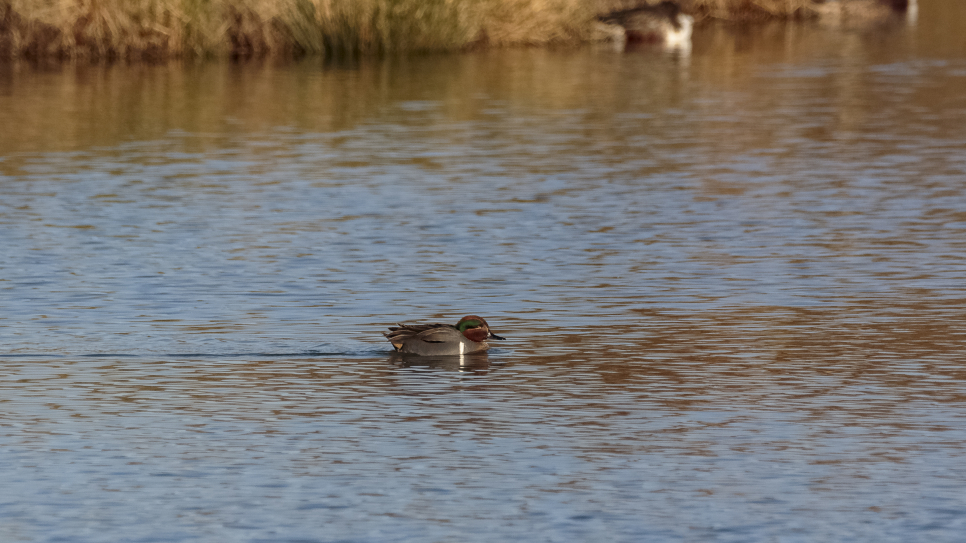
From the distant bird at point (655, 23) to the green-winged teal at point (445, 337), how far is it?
91.7ft

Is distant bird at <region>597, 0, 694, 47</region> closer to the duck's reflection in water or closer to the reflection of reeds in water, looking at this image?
the reflection of reeds in water

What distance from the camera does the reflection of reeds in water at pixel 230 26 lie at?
3231 cm

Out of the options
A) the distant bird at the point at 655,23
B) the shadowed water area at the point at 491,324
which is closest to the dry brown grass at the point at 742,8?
the distant bird at the point at 655,23

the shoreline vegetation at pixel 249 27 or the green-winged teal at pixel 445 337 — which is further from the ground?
the shoreline vegetation at pixel 249 27

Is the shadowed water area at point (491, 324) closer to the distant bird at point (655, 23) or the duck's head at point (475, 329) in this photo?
the duck's head at point (475, 329)

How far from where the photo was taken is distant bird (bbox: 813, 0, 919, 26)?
44.2m

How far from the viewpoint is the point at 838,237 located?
14977 mm

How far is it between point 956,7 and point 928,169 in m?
29.3

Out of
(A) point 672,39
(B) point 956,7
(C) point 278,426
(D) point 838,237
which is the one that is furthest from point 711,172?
(B) point 956,7

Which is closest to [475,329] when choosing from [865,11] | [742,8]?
[742,8]

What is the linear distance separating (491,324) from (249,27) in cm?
2326

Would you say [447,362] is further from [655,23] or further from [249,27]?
[655,23]

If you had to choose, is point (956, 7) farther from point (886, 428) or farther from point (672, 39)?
point (886, 428)

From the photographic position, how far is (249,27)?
3381 cm
